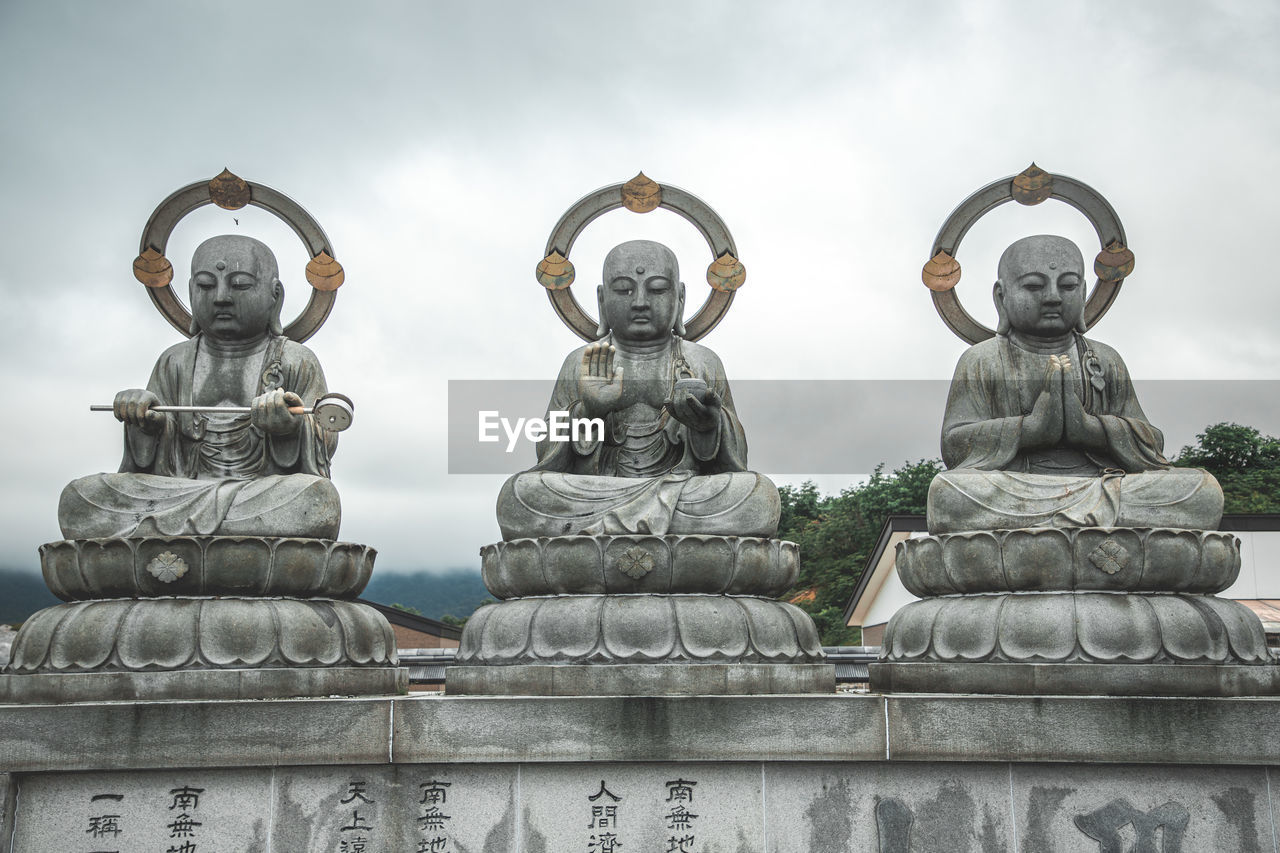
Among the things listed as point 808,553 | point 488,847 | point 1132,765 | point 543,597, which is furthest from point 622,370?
point 808,553

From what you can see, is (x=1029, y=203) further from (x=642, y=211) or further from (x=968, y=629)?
(x=968, y=629)

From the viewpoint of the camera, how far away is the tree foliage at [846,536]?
25.6 m

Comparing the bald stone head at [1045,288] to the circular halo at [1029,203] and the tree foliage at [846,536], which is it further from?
the tree foliage at [846,536]

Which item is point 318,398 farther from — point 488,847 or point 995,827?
point 995,827

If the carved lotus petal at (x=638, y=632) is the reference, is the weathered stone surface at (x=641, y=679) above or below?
below

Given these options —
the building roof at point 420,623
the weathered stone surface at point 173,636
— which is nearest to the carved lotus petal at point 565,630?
the weathered stone surface at point 173,636

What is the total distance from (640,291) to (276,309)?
93.0 inches

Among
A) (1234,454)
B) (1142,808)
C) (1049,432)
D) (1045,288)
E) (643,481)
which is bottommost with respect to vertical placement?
(1142,808)

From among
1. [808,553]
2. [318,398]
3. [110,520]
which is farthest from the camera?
[808,553]

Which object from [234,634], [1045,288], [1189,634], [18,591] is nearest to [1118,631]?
[1189,634]

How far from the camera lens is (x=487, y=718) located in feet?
18.2

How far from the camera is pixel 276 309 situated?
24.2 feet

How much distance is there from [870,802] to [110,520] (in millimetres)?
4330

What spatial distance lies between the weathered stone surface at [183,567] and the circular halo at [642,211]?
2.43m
